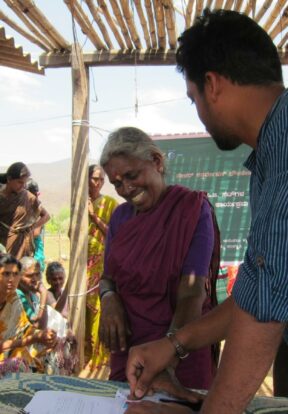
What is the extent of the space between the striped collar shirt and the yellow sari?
154 inches

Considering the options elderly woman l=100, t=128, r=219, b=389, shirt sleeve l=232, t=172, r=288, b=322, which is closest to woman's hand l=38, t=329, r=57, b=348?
elderly woman l=100, t=128, r=219, b=389

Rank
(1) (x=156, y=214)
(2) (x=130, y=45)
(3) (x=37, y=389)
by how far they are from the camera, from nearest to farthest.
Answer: (3) (x=37, y=389) < (1) (x=156, y=214) < (2) (x=130, y=45)

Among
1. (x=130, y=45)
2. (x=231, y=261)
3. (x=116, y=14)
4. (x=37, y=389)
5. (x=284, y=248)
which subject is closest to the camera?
(x=284, y=248)

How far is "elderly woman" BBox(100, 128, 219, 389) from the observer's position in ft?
5.69

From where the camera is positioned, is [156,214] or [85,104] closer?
[156,214]

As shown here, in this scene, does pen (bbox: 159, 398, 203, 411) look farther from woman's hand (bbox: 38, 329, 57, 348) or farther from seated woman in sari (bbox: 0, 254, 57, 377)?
woman's hand (bbox: 38, 329, 57, 348)

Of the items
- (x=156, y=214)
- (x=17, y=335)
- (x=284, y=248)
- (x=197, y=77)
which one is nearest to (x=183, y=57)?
(x=197, y=77)

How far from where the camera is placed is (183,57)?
1109mm

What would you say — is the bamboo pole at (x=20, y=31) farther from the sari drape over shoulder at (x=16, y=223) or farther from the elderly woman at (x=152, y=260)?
the elderly woman at (x=152, y=260)

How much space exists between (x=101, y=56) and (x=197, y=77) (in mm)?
3196

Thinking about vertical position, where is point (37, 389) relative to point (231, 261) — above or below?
above

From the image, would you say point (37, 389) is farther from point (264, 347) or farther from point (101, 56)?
point (101, 56)

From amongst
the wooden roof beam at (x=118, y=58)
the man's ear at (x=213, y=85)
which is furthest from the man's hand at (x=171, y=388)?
the wooden roof beam at (x=118, y=58)

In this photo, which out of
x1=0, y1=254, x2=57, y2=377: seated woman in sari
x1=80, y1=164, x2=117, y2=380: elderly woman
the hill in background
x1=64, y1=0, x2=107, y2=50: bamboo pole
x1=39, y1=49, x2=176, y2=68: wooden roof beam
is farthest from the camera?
the hill in background
